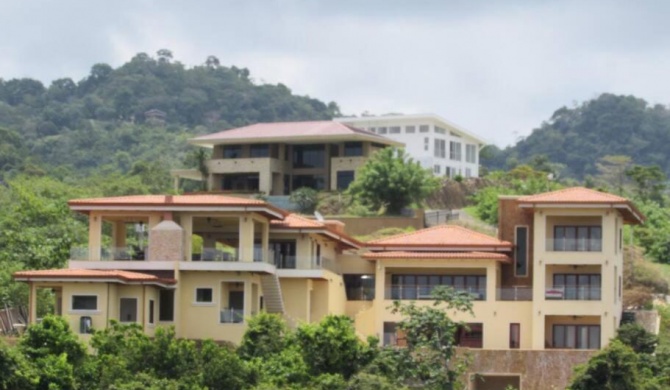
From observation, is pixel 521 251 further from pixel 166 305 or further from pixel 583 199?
pixel 166 305

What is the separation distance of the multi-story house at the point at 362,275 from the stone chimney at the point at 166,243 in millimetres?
34

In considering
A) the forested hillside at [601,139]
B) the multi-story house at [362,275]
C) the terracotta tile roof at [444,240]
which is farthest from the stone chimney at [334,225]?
the forested hillside at [601,139]

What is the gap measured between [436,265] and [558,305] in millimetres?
4938

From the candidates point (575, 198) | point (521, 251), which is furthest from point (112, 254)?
point (575, 198)

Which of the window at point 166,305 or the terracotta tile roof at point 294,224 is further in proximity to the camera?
the terracotta tile roof at point 294,224

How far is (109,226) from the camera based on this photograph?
81.6m

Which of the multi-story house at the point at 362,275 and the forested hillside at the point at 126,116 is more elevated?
the forested hillside at the point at 126,116

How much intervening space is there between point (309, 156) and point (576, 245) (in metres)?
34.3

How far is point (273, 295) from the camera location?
211 ft

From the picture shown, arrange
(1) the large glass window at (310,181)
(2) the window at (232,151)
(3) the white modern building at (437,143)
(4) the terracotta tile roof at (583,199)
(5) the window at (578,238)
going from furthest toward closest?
(3) the white modern building at (437,143) → (2) the window at (232,151) → (1) the large glass window at (310,181) → (5) the window at (578,238) → (4) the terracotta tile roof at (583,199)

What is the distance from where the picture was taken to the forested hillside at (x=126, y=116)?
162 metres

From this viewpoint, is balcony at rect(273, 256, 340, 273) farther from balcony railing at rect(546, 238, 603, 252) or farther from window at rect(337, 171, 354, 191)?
window at rect(337, 171, 354, 191)

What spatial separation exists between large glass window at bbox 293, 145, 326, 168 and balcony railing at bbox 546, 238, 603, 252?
1309 inches

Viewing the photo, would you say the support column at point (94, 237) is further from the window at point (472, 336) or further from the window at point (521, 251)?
the window at point (521, 251)
